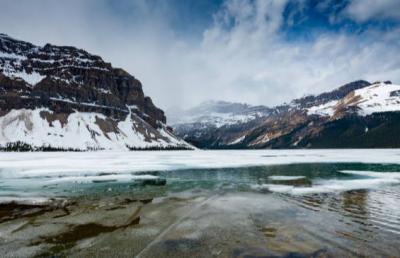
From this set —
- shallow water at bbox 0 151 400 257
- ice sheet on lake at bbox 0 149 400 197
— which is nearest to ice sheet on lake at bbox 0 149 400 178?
ice sheet on lake at bbox 0 149 400 197

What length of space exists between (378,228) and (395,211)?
5.39 meters

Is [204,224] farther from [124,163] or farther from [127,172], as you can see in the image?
[124,163]

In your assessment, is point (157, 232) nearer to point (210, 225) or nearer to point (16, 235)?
point (210, 225)

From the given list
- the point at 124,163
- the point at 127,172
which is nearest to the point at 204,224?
the point at 127,172

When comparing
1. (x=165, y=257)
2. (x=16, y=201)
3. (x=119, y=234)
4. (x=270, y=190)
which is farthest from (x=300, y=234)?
(x=16, y=201)

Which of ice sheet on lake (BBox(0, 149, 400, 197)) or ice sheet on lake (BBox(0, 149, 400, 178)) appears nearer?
ice sheet on lake (BBox(0, 149, 400, 197))

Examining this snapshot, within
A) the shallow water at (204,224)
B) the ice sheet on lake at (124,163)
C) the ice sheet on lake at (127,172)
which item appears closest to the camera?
the shallow water at (204,224)

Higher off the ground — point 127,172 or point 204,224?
point 127,172

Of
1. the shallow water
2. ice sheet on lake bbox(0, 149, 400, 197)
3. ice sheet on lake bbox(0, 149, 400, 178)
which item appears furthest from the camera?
ice sheet on lake bbox(0, 149, 400, 178)

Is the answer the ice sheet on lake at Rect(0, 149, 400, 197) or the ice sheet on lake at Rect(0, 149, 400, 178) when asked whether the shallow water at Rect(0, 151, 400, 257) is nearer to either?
the ice sheet on lake at Rect(0, 149, 400, 197)

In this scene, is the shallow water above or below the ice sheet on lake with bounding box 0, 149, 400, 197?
below

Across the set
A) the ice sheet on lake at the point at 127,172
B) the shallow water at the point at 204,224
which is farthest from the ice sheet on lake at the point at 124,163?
the shallow water at the point at 204,224

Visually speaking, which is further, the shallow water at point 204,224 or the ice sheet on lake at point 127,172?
the ice sheet on lake at point 127,172

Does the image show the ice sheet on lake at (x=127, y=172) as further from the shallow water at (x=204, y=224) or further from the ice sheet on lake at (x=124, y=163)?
the shallow water at (x=204, y=224)
